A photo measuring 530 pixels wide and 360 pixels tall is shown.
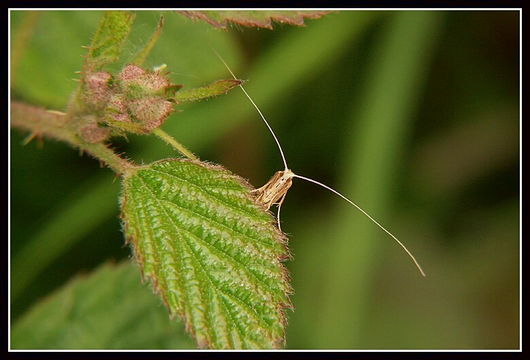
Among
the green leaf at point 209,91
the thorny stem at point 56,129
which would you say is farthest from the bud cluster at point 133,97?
the thorny stem at point 56,129

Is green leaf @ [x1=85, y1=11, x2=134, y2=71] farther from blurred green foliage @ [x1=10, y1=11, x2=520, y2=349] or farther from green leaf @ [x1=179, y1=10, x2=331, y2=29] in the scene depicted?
blurred green foliage @ [x1=10, y1=11, x2=520, y2=349]

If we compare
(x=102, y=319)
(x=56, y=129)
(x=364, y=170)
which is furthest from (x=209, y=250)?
(x=364, y=170)

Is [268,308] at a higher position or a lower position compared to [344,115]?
lower

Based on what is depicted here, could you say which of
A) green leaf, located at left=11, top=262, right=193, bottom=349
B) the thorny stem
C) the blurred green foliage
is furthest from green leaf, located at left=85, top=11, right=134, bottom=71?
the blurred green foliage

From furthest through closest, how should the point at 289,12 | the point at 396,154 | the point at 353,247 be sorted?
the point at 396,154
the point at 353,247
the point at 289,12

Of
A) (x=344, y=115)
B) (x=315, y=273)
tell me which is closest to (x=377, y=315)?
(x=315, y=273)

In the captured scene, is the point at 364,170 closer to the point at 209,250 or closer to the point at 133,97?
the point at 209,250

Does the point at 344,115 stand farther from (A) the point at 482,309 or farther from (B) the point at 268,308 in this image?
(B) the point at 268,308
